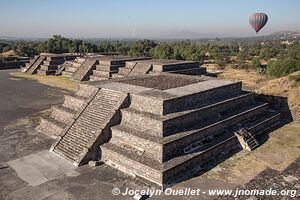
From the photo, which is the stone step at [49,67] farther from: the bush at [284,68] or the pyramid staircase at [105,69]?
the bush at [284,68]

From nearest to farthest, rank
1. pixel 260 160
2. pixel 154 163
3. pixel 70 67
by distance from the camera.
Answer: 1. pixel 154 163
2. pixel 260 160
3. pixel 70 67

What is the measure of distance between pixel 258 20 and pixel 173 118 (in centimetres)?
3451

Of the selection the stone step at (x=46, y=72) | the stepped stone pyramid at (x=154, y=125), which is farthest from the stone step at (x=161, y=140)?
the stone step at (x=46, y=72)

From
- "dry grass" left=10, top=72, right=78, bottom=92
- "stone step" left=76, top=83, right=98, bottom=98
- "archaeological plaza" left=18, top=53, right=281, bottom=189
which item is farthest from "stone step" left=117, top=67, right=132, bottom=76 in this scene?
"stone step" left=76, top=83, right=98, bottom=98

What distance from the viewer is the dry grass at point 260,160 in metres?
11.5

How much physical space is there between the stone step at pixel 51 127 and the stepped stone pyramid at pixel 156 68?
1180 centimetres

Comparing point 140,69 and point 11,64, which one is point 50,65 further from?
point 140,69

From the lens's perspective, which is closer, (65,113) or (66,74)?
(65,113)

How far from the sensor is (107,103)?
14.6 metres

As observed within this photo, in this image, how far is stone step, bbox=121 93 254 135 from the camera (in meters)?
12.1

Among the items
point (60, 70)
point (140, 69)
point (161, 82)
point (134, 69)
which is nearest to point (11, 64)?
point (60, 70)

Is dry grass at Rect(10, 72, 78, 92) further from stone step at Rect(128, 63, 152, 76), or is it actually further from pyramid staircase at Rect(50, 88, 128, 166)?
pyramid staircase at Rect(50, 88, 128, 166)

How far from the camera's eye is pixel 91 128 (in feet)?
45.0

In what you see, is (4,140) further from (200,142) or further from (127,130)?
(200,142)
